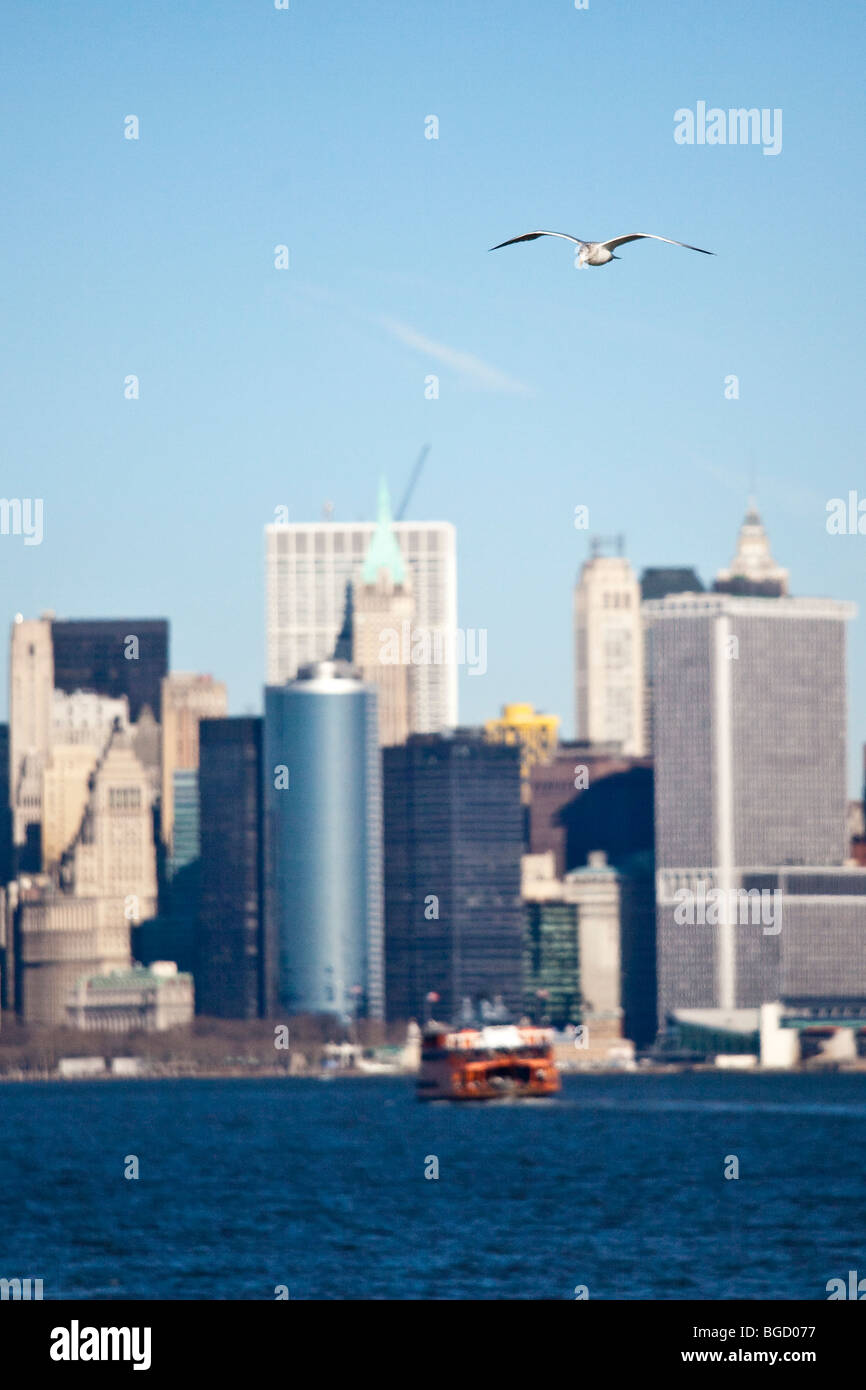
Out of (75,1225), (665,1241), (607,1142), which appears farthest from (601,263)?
(607,1142)

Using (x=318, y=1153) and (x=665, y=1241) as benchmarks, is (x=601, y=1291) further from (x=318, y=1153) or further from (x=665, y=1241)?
(x=318, y=1153)

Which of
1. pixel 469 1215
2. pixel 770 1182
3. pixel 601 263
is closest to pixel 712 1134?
pixel 770 1182
